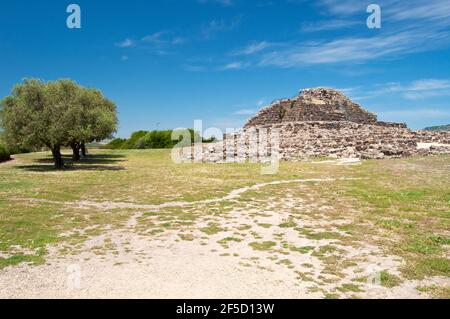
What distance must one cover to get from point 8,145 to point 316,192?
90.7ft

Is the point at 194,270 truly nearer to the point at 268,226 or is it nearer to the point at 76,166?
the point at 268,226

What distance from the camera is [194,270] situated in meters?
9.01

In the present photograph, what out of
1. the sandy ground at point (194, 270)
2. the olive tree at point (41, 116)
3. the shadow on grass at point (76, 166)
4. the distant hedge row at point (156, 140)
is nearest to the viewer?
the sandy ground at point (194, 270)

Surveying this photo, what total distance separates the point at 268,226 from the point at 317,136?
37.8m

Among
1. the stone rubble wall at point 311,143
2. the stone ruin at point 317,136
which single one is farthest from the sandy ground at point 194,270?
the stone rubble wall at point 311,143

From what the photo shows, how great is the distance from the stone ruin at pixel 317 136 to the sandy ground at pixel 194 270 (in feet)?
96.1

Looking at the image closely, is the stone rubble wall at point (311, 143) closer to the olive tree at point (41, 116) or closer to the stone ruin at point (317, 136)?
the stone ruin at point (317, 136)

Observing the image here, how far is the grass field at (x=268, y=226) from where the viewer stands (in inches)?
350

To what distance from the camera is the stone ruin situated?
136 feet

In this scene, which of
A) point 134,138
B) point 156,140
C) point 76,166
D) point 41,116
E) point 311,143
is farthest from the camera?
point 134,138

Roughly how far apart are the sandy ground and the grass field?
2.2 inches

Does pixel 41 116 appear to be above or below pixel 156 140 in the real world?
above

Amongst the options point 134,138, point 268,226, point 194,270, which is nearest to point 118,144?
point 134,138
